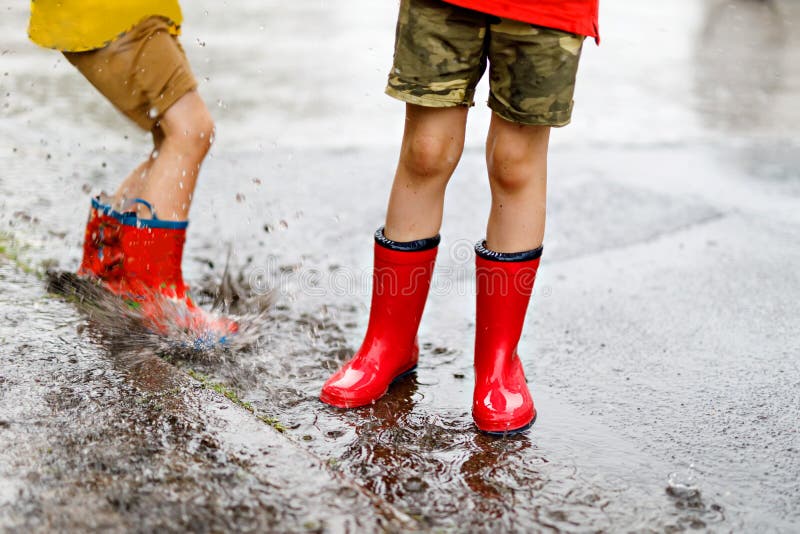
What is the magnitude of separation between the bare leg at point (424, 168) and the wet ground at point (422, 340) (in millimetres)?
422

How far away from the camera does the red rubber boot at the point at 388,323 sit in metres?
2.25

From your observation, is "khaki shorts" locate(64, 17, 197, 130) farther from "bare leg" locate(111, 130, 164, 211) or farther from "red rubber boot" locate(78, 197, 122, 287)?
"red rubber boot" locate(78, 197, 122, 287)

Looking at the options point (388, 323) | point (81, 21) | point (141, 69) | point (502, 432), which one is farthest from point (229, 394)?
point (81, 21)

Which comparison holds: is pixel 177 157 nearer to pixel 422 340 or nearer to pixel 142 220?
pixel 142 220

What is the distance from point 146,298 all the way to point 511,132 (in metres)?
1.10

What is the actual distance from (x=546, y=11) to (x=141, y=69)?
3.67 feet

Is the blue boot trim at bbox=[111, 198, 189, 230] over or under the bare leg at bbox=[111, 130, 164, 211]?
under

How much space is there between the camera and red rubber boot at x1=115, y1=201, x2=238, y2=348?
8.20 feet

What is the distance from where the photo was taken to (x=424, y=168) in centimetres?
217

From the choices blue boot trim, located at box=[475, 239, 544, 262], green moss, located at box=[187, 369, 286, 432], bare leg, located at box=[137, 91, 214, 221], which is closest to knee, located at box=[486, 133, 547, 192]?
blue boot trim, located at box=[475, 239, 544, 262]

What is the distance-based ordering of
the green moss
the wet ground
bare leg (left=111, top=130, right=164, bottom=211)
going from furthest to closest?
1. bare leg (left=111, top=130, right=164, bottom=211)
2. the green moss
3. the wet ground

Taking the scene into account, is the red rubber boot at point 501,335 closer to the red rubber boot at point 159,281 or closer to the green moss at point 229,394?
the green moss at point 229,394

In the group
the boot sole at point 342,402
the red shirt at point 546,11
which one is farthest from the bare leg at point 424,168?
the boot sole at point 342,402

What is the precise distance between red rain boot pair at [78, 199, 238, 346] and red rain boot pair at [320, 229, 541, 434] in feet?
1.46
